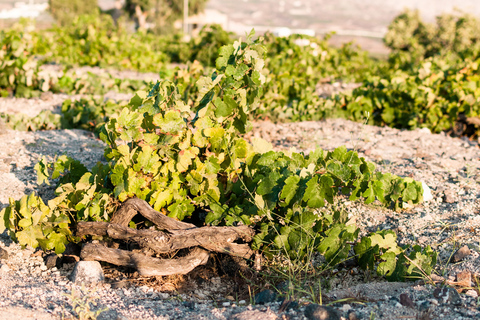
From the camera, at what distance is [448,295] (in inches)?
91.1

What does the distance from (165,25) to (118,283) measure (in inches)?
1574

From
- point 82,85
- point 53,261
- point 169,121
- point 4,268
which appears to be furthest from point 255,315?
point 82,85

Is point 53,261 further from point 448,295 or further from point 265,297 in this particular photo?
point 448,295

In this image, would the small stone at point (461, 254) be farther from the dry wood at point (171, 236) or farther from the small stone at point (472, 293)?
the dry wood at point (171, 236)

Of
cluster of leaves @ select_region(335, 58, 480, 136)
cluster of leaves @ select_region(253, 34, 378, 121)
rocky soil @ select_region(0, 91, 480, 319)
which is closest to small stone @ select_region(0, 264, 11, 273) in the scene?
rocky soil @ select_region(0, 91, 480, 319)

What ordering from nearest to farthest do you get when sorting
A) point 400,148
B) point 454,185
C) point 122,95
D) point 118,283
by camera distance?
point 118,283, point 454,185, point 400,148, point 122,95

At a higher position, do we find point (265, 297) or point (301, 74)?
point (301, 74)

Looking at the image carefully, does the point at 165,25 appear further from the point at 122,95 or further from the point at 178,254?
the point at 178,254

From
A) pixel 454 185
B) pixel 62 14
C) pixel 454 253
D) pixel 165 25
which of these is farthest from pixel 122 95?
pixel 62 14

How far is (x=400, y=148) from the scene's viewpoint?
4891mm

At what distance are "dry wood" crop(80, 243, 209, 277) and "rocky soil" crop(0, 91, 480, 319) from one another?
0.10 m

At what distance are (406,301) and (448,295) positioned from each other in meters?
0.21

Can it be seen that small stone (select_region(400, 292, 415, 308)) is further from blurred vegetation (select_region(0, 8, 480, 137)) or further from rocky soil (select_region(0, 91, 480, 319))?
blurred vegetation (select_region(0, 8, 480, 137))

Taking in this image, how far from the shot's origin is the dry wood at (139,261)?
2.74 m
